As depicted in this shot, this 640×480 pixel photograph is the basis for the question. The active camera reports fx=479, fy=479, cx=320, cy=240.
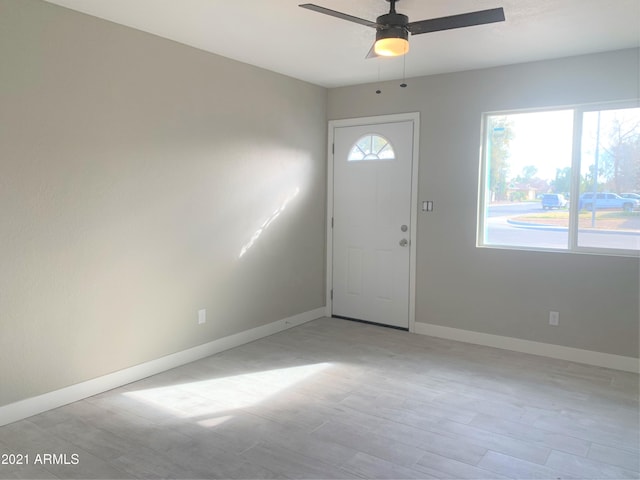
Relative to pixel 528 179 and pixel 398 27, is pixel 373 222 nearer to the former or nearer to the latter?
pixel 528 179

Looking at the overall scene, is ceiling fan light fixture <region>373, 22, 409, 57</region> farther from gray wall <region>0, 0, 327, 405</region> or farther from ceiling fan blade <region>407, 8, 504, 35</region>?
gray wall <region>0, 0, 327, 405</region>

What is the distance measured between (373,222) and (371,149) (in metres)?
0.78

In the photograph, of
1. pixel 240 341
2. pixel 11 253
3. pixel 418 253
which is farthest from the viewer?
pixel 418 253

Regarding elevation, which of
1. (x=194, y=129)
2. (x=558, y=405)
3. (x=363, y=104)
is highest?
(x=363, y=104)

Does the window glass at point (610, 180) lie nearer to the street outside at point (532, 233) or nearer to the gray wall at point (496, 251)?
the street outside at point (532, 233)

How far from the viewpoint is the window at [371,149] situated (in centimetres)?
500

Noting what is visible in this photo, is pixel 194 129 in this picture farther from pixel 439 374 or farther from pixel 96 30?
pixel 439 374

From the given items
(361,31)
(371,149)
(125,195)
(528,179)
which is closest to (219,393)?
(125,195)

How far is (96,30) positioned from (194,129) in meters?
0.98

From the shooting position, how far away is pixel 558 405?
322cm

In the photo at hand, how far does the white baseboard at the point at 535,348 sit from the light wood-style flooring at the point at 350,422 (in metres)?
0.10

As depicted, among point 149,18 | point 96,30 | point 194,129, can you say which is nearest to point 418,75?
point 194,129

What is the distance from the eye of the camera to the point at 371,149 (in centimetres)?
513

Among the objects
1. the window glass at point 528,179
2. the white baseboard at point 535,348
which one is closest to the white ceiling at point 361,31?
the window glass at point 528,179
